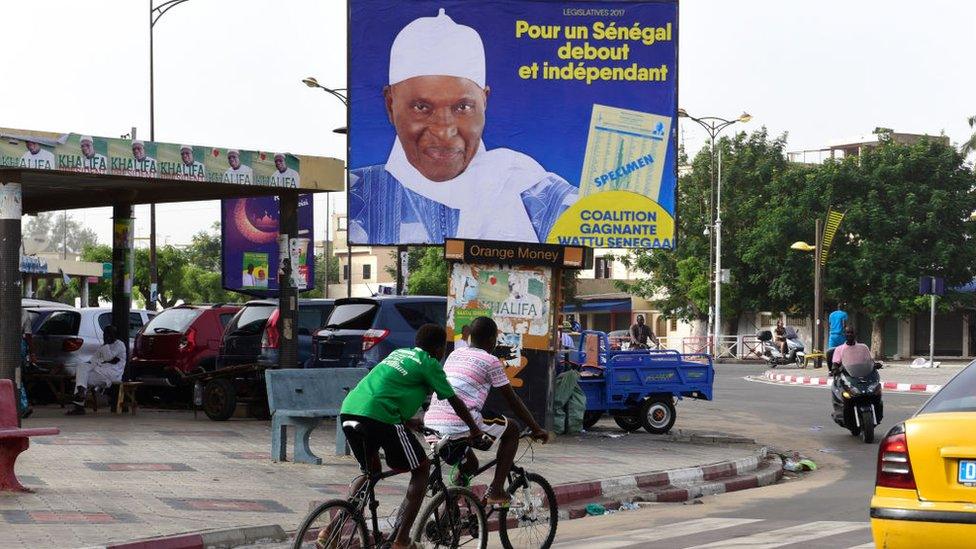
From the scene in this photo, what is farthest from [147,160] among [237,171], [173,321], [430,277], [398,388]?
[430,277]

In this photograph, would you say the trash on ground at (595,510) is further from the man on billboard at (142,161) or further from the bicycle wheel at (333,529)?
the man on billboard at (142,161)

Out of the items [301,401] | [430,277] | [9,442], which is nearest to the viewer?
[9,442]

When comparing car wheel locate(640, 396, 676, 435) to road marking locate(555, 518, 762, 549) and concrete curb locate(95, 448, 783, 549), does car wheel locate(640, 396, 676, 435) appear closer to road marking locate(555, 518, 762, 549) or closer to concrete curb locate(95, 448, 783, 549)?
concrete curb locate(95, 448, 783, 549)

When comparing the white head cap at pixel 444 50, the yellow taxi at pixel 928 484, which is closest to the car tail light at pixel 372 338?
the white head cap at pixel 444 50

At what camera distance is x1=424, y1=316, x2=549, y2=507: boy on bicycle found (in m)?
9.32

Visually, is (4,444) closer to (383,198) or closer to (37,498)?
(37,498)

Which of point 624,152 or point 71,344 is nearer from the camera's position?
point 624,152

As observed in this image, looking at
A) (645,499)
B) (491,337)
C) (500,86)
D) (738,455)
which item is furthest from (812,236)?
(491,337)

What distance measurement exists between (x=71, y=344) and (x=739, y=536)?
14370 millimetres

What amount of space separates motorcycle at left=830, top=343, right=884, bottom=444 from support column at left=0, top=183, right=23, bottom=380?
11.1 m

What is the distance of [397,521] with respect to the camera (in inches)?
339

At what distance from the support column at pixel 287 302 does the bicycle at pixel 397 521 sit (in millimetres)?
11148

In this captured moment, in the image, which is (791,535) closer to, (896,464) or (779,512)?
(779,512)

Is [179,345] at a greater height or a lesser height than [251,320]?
lesser
